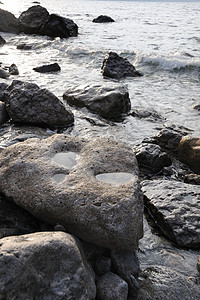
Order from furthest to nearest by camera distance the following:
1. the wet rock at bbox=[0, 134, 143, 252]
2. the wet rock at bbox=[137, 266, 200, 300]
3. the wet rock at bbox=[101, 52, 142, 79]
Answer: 1. the wet rock at bbox=[101, 52, 142, 79]
2. the wet rock at bbox=[0, 134, 143, 252]
3. the wet rock at bbox=[137, 266, 200, 300]

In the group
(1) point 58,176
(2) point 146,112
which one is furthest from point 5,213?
(2) point 146,112

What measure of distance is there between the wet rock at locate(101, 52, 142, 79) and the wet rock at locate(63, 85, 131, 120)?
2.22m

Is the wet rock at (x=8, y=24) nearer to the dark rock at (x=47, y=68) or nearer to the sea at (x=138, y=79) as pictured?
the sea at (x=138, y=79)

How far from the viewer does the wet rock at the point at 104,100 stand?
5.70 metres

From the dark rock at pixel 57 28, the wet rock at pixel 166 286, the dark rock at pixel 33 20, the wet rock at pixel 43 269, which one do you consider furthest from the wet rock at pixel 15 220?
the dark rock at pixel 33 20

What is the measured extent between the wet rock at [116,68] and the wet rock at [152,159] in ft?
14.2

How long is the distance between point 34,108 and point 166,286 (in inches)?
140

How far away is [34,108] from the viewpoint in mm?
5066

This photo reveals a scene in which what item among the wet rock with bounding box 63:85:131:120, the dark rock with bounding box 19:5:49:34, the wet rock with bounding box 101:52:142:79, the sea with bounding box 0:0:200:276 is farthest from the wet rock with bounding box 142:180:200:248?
the dark rock with bounding box 19:5:49:34

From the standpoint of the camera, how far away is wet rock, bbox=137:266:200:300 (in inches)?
89.7

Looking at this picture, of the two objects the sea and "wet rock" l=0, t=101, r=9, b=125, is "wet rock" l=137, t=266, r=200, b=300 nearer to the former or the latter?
the sea

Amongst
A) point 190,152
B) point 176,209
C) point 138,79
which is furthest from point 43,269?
point 138,79

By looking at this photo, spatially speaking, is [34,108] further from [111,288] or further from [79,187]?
[111,288]

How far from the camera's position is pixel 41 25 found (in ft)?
48.2
